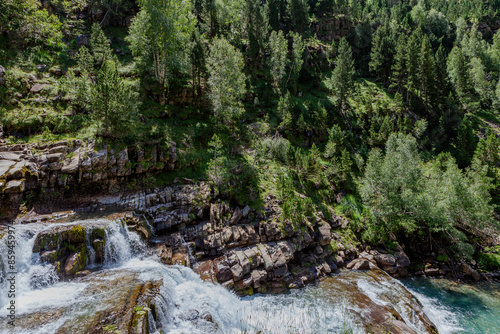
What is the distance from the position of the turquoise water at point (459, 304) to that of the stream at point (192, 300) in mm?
82

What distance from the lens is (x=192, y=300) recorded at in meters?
14.5

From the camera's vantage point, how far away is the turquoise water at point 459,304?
17391 mm

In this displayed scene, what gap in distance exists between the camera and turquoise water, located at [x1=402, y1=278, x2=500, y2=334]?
57.1 feet

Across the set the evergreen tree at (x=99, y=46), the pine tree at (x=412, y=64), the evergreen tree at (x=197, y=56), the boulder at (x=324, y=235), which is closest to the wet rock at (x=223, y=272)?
the boulder at (x=324, y=235)

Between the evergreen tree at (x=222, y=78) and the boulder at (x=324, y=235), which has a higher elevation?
the evergreen tree at (x=222, y=78)

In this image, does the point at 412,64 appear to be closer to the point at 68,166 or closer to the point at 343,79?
the point at 343,79

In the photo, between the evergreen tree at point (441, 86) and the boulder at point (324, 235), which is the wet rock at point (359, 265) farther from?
the evergreen tree at point (441, 86)

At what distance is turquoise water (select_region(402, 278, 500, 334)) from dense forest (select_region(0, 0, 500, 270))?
4405 mm

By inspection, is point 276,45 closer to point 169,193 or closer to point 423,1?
point 169,193

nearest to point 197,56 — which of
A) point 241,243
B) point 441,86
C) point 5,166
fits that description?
point 5,166

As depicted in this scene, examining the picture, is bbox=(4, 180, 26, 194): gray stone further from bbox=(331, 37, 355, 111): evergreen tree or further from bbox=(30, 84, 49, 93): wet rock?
bbox=(331, 37, 355, 111): evergreen tree

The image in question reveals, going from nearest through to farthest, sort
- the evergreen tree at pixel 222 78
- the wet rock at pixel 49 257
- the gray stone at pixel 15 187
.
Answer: the wet rock at pixel 49 257, the gray stone at pixel 15 187, the evergreen tree at pixel 222 78

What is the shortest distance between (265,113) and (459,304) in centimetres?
3506

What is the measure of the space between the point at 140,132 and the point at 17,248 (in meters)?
15.4
